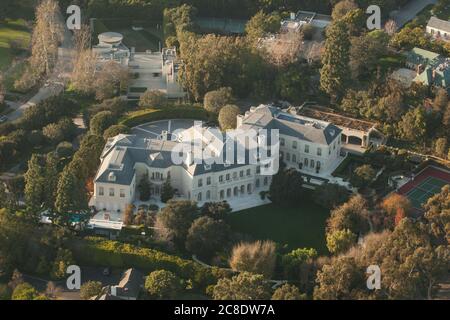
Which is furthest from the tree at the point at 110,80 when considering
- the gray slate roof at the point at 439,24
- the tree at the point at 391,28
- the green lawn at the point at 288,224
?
the gray slate roof at the point at 439,24

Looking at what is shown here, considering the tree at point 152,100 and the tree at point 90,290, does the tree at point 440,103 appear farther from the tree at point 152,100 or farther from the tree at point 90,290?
the tree at point 90,290

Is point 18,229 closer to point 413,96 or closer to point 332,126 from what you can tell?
point 332,126

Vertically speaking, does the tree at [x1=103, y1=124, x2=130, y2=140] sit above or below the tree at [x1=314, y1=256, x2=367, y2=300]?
above

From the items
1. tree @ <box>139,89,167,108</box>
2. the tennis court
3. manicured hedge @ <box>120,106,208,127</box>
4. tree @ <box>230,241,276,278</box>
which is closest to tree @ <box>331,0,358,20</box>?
manicured hedge @ <box>120,106,208,127</box>

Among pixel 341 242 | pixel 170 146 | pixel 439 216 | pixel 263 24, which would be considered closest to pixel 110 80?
pixel 170 146

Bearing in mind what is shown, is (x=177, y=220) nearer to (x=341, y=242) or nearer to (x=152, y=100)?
(x=341, y=242)

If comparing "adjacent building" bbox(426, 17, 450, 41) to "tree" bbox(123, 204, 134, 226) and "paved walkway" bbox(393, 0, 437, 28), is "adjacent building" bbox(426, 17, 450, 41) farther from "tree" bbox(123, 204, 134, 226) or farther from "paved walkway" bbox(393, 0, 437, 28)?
"tree" bbox(123, 204, 134, 226)
